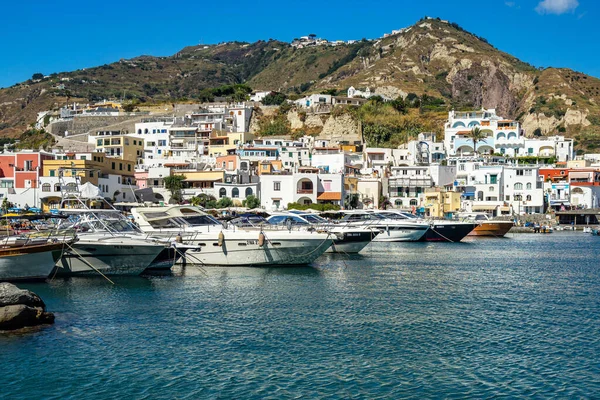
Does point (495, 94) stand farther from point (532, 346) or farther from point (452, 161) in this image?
point (532, 346)

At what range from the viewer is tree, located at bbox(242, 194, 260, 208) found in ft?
257

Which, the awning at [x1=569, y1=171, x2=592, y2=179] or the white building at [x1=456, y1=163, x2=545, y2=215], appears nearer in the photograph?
the white building at [x1=456, y1=163, x2=545, y2=215]

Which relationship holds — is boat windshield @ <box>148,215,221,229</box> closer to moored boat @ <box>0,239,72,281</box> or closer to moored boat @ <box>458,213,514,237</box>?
moored boat @ <box>0,239,72,281</box>

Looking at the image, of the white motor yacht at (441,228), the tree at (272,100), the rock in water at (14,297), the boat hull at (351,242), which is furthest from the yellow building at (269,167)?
the rock in water at (14,297)

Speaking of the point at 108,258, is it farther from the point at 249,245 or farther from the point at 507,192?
the point at 507,192

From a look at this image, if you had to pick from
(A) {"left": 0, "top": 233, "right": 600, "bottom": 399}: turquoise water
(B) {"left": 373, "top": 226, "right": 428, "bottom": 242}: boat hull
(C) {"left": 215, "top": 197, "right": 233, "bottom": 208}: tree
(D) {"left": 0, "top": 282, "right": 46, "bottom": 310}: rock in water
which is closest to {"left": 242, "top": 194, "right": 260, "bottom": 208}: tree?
(C) {"left": 215, "top": 197, "right": 233, "bottom": 208}: tree

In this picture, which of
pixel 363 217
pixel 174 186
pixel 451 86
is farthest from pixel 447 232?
pixel 451 86

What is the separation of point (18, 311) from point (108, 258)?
11408 millimetres

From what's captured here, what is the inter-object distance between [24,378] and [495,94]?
164276 millimetres

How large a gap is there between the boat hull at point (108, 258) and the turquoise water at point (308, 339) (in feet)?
3.70

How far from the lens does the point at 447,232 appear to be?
2302 inches

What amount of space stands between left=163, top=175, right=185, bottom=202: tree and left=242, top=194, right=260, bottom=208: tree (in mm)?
9363

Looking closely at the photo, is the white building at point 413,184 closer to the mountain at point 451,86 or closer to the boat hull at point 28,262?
the mountain at point 451,86

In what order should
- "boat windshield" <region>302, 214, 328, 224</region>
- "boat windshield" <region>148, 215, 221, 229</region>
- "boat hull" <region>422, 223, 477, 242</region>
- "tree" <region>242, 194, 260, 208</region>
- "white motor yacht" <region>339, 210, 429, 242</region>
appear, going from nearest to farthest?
"boat windshield" <region>148, 215, 221, 229</region>, "boat windshield" <region>302, 214, 328, 224</region>, "white motor yacht" <region>339, 210, 429, 242</region>, "boat hull" <region>422, 223, 477, 242</region>, "tree" <region>242, 194, 260, 208</region>
